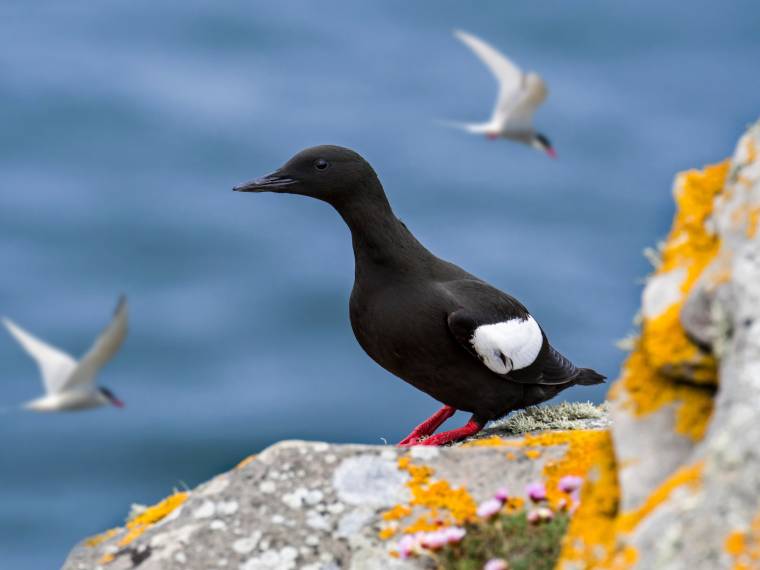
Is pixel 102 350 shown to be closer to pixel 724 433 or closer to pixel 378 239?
pixel 378 239

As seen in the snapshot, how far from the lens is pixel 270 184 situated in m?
6.96

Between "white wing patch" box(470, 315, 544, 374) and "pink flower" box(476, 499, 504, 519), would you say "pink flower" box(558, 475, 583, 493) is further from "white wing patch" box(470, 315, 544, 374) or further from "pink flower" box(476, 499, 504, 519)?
"white wing patch" box(470, 315, 544, 374)

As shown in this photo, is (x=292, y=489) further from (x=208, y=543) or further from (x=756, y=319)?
(x=756, y=319)

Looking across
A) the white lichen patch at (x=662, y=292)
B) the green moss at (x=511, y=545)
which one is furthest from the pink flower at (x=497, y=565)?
the white lichen patch at (x=662, y=292)

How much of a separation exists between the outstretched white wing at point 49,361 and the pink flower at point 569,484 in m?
3.34

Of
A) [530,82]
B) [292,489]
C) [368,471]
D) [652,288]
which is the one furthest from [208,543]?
[530,82]

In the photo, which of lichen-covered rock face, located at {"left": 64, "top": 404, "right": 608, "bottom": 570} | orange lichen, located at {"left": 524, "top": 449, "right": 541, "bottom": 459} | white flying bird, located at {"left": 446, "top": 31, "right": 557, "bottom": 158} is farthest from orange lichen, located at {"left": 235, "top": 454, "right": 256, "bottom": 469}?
white flying bird, located at {"left": 446, "top": 31, "right": 557, "bottom": 158}

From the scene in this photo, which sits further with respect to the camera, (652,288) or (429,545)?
(429,545)

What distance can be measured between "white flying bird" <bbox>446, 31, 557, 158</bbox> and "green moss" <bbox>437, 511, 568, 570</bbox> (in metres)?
5.46

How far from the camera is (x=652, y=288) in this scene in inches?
151

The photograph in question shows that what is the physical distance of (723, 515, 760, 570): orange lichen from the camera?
3025 millimetres

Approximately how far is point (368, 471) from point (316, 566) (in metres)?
0.48

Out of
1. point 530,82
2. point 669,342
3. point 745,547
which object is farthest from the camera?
point 530,82

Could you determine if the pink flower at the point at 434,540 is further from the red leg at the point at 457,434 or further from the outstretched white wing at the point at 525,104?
the outstretched white wing at the point at 525,104
